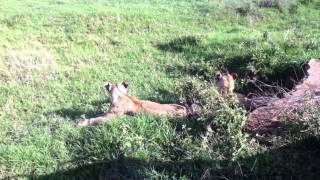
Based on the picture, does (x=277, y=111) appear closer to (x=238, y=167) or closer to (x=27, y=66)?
(x=238, y=167)

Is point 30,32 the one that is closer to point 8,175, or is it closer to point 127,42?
point 127,42

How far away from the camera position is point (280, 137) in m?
6.68

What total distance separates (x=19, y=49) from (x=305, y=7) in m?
8.47

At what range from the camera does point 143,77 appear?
1091 centimetres

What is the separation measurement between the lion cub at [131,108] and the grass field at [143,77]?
37 cm

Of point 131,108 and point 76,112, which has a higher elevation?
point 131,108

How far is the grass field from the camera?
261 inches

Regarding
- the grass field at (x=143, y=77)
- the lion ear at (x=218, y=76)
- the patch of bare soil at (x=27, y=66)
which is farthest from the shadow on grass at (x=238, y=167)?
the patch of bare soil at (x=27, y=66)

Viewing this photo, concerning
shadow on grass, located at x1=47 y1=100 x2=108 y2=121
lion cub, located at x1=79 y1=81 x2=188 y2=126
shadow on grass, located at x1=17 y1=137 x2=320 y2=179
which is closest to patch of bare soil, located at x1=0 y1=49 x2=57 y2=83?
shadow on grass, located at x1=47 y1=100 x2=108 y2=121

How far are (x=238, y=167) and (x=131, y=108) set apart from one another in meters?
2.48

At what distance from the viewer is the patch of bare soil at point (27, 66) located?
10.8 m

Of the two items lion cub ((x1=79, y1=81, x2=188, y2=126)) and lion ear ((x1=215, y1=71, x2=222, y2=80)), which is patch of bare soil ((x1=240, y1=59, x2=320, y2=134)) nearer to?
lion cub ((x1=79, y1=81, x2=188, y2=126))

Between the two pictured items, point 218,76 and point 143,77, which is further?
point 143,77

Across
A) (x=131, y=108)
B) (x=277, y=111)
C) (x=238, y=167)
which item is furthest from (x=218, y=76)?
(x=238, y=167)
